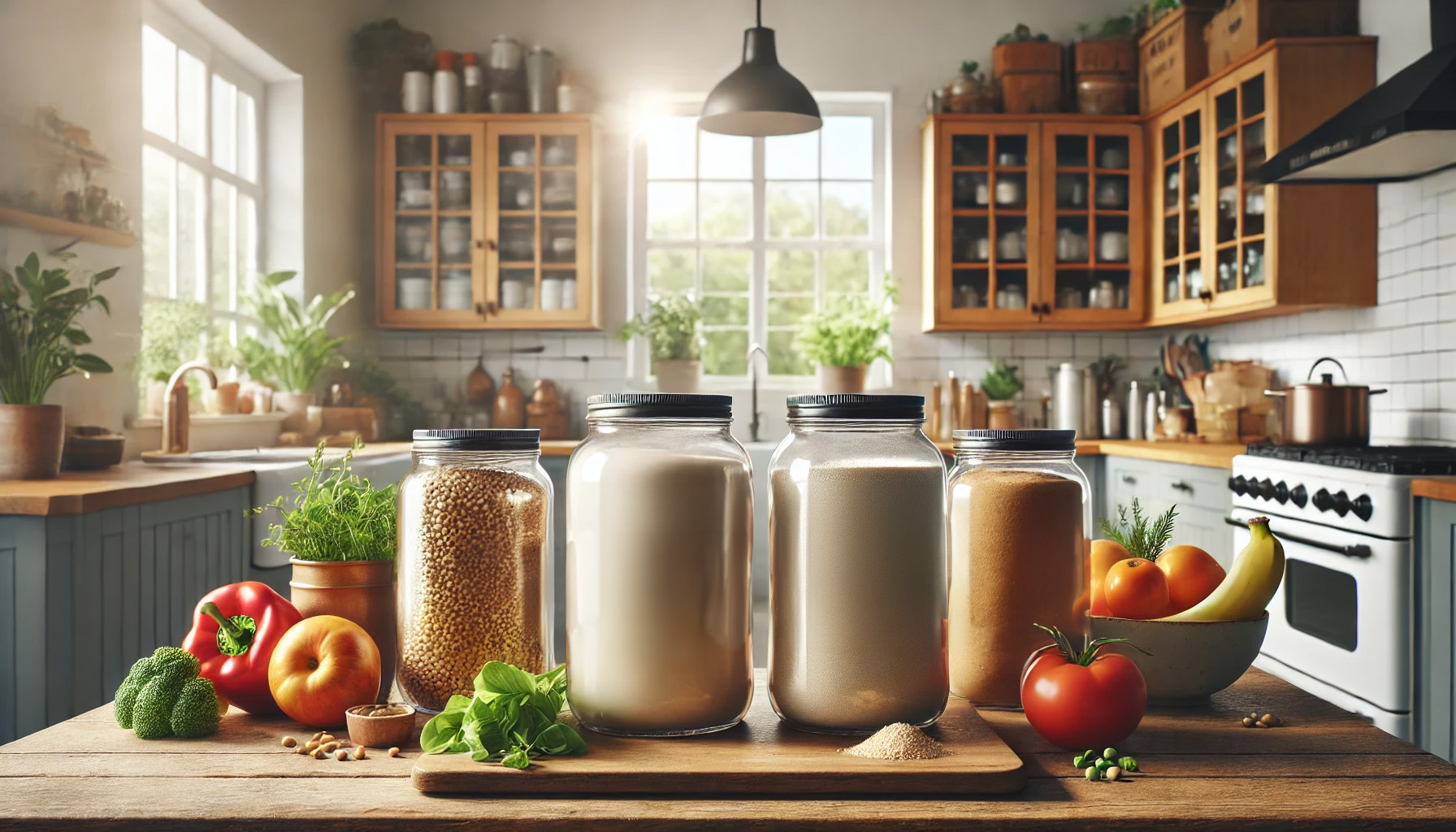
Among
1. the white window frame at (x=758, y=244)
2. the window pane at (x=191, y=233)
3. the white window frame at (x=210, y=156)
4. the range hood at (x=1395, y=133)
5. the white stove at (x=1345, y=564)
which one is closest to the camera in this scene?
the white stove at (x=1345, y=564)

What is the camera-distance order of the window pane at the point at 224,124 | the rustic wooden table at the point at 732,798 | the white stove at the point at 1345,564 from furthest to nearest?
the window pane at the point at 224,124
the white stove at the point at 1345,564
the rustic wooden table at the point at 732,798

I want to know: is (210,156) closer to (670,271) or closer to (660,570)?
(670,271)

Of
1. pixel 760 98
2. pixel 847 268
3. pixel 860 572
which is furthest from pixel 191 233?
pixel 860 572

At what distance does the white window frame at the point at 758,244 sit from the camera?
5.46 meters

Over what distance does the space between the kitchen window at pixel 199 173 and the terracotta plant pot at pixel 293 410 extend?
321mm

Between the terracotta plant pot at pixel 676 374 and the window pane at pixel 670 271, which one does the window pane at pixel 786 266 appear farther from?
the terracotta plant pot at pixel 676 374

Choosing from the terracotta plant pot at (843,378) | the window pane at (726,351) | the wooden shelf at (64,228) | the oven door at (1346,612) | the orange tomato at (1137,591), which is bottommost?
the oven door at (1346,612)

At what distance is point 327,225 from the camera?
4.93m

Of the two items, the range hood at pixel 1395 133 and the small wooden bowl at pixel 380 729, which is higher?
the range hood at pixel 1395 133

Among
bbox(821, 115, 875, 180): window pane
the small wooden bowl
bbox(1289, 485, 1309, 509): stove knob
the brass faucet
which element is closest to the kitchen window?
the brass faucet

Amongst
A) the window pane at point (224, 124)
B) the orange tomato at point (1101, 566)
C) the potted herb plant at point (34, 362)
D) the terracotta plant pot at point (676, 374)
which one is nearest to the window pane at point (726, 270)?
the terracotta plant pot at point (676, 374)

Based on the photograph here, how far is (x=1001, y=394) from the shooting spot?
5.16 metres

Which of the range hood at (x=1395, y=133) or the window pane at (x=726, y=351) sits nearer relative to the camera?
the range hood at (x=1395, y=133)

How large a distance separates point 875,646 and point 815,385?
458cm
